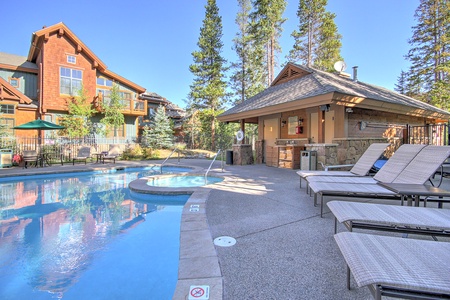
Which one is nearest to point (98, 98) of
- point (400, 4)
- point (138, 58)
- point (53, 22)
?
point (53, 22)

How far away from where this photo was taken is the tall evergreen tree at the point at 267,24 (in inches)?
720

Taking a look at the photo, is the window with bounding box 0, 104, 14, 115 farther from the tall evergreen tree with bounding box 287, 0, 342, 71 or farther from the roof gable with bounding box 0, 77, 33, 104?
the tall evergreen tree with bounding box 287, 0, 342, 71

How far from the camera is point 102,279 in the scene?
2.43 meters

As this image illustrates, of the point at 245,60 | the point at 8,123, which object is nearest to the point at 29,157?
the point at 8,123

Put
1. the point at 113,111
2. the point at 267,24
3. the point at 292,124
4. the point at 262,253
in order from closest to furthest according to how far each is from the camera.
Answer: the point at 262,253 < the point at 292,124 < the point at 113,111 < the point at 267,24

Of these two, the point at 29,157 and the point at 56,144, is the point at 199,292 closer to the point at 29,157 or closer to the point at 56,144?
the point at 29,157

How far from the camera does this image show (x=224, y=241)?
2.65 meters

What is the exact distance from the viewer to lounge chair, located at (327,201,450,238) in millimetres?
1900

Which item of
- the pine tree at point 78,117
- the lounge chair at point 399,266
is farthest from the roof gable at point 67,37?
the lounge chair at point 399,266

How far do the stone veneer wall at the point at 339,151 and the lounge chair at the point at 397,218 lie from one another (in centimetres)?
550

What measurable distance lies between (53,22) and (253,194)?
19.7 meters

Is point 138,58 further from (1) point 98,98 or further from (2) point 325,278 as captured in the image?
(2) point 325,278

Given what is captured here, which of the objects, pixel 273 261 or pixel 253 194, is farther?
pixel 253 194

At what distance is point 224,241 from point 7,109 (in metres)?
18.6
